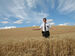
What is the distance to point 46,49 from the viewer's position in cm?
199

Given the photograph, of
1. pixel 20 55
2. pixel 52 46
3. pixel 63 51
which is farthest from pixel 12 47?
pixel 63 51

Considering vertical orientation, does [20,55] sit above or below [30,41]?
below

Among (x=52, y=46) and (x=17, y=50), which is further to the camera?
(x=52, y=46)

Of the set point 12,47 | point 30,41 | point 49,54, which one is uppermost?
point 30,41

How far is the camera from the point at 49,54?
6.59 ft

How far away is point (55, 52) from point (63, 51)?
0.64ft

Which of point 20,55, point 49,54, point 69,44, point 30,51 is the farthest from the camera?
point 69,44

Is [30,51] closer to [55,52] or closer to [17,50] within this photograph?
[17,50]

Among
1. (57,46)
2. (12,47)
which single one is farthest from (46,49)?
(12,47)

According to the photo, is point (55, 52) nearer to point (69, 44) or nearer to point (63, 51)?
point (63, 51)

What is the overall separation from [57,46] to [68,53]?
30 centimetres

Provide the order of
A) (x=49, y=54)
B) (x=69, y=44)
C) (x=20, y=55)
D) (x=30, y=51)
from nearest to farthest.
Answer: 1. (x=20, y=55)
2. (x=30, y=51)
3. (x=49, y=54)
4. (x=69, y=44)

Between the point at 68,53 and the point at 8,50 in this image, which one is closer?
the point at 8,50

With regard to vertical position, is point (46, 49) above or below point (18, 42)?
below
